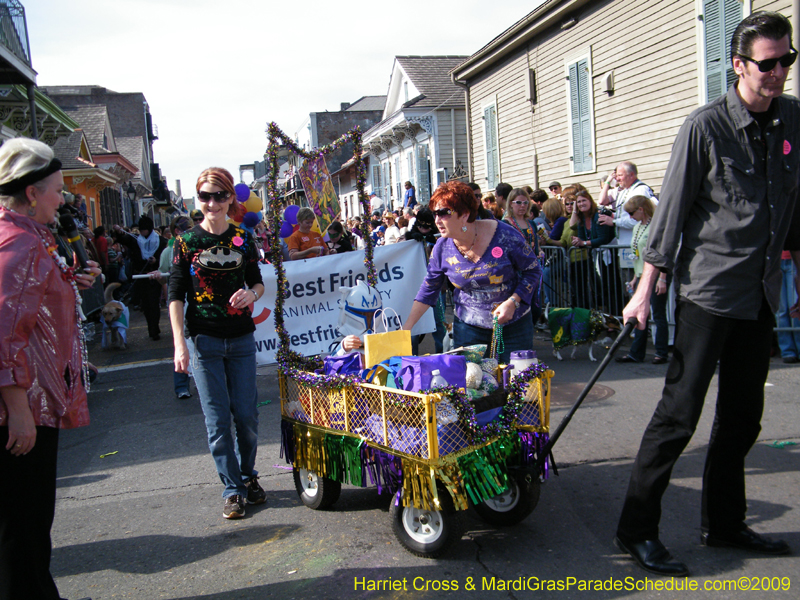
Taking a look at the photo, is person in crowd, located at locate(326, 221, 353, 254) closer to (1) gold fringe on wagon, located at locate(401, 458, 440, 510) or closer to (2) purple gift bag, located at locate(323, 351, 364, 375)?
(2) purple gift bag, located at locate(323, 351, 364, 375)

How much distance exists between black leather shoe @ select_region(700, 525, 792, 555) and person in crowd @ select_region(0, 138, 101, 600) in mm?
2939

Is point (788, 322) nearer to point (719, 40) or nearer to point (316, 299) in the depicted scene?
point (719, 40)

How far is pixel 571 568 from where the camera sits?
123 inches

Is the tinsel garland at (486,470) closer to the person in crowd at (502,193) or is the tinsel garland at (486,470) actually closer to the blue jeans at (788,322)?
the blue jeans at (788,322)

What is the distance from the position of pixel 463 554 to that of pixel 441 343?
456 cm

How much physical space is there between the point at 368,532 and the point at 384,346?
1.03 m

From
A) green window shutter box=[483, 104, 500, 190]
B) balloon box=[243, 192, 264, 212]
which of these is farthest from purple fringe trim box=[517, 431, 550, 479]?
green window shutter box=[483, 104, 500, 190]

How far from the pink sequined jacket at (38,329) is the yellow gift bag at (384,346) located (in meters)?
1.45

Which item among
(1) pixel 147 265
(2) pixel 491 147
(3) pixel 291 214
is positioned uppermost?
(2) pixel 491 147

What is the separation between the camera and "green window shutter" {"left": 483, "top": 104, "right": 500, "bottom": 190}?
59.5ft

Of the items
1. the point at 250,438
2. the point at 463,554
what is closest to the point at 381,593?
the point at 463,554

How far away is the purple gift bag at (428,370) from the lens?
10.6ft

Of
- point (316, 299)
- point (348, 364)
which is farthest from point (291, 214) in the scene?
point (348, 364)

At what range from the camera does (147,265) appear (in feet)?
42.6
